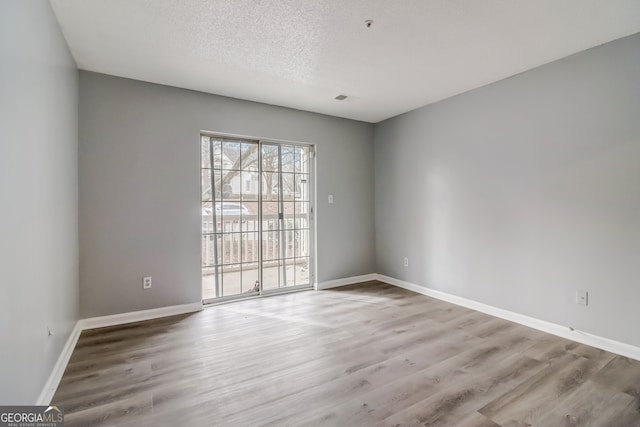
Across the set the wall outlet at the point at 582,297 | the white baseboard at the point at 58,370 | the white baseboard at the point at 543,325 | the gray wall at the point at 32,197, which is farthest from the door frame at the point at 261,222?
the wall outlet at the point at 582,297

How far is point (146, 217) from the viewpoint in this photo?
3186 mm

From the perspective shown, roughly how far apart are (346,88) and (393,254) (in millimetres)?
2546

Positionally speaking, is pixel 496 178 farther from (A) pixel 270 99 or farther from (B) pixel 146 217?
(B) pixel 146 217

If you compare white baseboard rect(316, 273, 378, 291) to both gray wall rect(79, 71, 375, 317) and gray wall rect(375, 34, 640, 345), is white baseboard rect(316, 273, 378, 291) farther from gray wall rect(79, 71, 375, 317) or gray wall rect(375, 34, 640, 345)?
gray wall rect(79, 71, 375, 317)

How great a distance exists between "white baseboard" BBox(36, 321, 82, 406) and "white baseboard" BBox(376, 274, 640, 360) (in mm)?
3861

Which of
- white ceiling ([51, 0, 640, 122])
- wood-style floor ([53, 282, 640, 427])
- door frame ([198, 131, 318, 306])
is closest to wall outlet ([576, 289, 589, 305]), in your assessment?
wood-style floor ([53, 282, 640, 427])

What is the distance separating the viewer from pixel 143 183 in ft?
10.4

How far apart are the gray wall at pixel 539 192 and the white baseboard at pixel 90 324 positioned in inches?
124

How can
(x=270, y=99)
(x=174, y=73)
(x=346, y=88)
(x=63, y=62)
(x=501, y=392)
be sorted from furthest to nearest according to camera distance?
(x=270, y=99), (x=346, y=88), (x=174, y=73), (x=63, y=62), (x=501, y=392)

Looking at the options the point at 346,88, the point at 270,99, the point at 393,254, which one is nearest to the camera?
the point at 346,88

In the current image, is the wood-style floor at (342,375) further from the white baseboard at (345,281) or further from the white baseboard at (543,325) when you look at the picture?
the white baseboard at (345,281)

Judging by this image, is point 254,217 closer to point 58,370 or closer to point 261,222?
point 261,222

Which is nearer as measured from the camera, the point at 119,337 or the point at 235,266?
the point at 119,337

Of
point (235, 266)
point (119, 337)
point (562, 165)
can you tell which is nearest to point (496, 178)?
point (562, 165)
